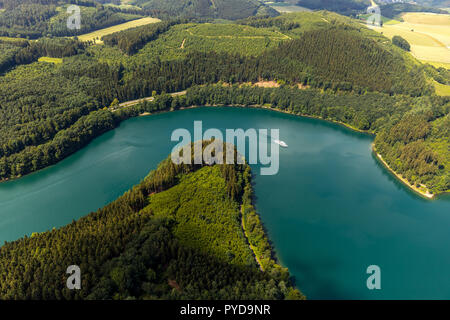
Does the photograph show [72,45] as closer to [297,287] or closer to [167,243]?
[167,243]

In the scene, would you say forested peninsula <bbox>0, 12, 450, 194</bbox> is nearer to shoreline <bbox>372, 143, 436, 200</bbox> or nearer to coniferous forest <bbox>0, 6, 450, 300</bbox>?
coniferous forest <bbox>0, 6, 450, 300</bbox>

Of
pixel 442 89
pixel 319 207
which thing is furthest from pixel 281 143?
pixel 442 89

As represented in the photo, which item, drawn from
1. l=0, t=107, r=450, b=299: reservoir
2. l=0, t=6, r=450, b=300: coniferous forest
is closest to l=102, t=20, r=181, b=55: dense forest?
l=0, t=6, r=450, b=300: coniferous forest

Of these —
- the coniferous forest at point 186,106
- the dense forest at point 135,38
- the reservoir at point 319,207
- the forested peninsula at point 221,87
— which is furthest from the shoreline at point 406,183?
the dense forest at point 135,38

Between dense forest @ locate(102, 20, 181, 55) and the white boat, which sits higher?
dense forest @ locate(102, 20, 181, 55)

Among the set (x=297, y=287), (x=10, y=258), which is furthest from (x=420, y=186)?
(x=10, y=258)

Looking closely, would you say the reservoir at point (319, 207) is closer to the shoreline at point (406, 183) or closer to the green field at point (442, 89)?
the shoreline at point (406, 183)
